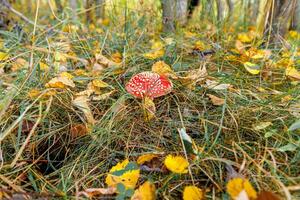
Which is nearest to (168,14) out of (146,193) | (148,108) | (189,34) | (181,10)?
(181,10)

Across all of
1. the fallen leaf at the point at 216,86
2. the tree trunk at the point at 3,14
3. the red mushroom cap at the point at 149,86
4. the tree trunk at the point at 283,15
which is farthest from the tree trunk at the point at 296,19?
the tree trunk at the point at 3,14

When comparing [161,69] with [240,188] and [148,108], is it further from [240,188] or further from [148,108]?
[240,188]

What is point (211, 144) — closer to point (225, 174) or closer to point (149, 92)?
Result: point (225, 174)

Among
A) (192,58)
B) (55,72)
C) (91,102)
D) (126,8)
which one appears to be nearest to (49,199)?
(91,102)

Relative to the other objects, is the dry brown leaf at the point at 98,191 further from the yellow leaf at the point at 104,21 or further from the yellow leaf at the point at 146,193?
the yellow leaf at the point at 104,21

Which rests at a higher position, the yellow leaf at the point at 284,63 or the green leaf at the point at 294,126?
the yellow leaf at the point at 284,63

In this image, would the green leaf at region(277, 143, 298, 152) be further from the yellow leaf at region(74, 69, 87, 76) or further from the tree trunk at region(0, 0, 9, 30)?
the tree trunk at region(0, 0, 9, 30)

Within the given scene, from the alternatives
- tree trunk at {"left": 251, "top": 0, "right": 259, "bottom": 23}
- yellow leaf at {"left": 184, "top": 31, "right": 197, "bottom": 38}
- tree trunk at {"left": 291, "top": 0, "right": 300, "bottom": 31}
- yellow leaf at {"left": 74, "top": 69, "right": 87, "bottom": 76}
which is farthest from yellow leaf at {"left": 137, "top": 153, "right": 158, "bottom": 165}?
tree trunk at {"left": 251, "top": 0, "right": 259, "bottom": 23}
